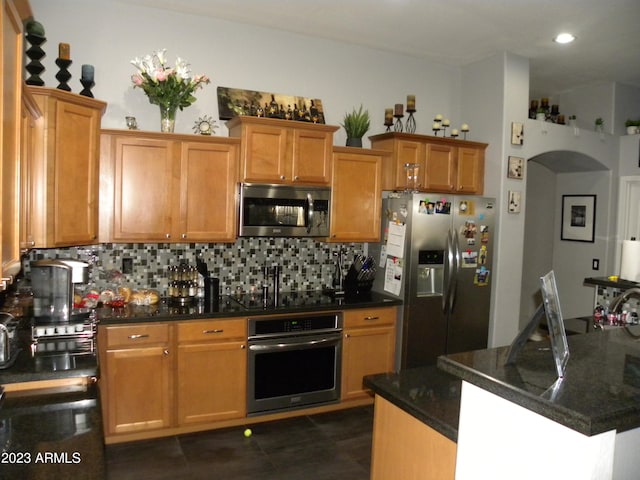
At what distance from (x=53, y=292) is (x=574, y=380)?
270 cm

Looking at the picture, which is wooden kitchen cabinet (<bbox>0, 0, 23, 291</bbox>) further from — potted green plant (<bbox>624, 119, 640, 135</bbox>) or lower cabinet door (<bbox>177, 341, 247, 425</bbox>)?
potted green plant (<bbox>624, 119, 640, 135</bbox>)

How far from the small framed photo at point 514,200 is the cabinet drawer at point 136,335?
3267 millimetres

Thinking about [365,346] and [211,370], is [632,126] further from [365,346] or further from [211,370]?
[211,370]

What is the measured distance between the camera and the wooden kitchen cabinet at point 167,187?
3430mm

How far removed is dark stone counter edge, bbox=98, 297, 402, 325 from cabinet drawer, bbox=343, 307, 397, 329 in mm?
41

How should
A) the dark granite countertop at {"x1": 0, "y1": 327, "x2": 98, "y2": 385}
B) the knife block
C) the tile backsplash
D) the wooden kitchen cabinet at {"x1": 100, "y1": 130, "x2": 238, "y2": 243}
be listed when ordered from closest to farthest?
1. the dark granite countertop at {"x1": 0, "y1": 327, "x2": 98, "y2": 385}
2. the wooden kitchen cabinet at {"x1": 100, "y1": 130, "x2": 238, "y2": 243}
3. the tile backsplash
4. the knife block

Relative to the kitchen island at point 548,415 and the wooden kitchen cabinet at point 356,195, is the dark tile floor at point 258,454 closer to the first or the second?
the wooden kitchen cabinet at point 356,195

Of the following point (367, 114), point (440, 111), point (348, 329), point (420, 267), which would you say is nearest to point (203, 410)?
point (348, 329)

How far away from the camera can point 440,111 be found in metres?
4.96

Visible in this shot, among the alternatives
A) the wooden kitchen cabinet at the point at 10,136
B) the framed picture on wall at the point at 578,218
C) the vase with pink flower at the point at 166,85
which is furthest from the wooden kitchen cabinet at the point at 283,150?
the framed picture on wall at the point at 578,218

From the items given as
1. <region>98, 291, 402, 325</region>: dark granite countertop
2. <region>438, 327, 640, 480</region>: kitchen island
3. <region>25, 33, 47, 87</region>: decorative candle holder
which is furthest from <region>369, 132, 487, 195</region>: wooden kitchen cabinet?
<region>438, 327, 640, 480</region>: kitchen island

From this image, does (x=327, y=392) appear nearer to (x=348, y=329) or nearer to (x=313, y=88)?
(x=348, y=329)

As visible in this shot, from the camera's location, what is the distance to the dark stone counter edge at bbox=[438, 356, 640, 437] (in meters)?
1.08

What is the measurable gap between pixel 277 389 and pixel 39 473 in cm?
240
